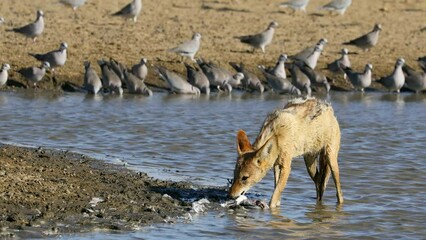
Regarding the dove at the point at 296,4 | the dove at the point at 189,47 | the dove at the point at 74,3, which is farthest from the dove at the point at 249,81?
the dove at the point at 296,4

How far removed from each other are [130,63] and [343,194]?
10170 mm

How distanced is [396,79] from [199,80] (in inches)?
144

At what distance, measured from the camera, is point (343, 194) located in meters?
11.0

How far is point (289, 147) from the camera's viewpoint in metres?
9.60

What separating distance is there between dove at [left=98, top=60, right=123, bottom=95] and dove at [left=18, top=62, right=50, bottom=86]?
37.5 inches

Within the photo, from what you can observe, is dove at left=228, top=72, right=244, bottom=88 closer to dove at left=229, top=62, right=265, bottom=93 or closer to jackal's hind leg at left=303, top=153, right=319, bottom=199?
dove at left=229, top=62, right=265, bottom=93

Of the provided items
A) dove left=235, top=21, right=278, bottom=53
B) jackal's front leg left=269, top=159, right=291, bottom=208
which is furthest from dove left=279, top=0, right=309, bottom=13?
jackal's front leg left=269, top=159, right=291, bottom=208

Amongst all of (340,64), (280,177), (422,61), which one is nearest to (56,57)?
(340,64)

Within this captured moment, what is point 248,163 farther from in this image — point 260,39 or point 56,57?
point 260,39

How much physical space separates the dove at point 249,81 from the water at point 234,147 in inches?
12.8

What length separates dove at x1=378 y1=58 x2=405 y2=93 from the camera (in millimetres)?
20359

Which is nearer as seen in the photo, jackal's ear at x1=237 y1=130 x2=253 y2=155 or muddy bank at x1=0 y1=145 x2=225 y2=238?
muddy bank at x1=0 y1=145 x2=225 y2=238

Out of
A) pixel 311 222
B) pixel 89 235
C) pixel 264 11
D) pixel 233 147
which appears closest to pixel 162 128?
pixel 233 147

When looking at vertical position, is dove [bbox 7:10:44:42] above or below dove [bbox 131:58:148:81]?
above
